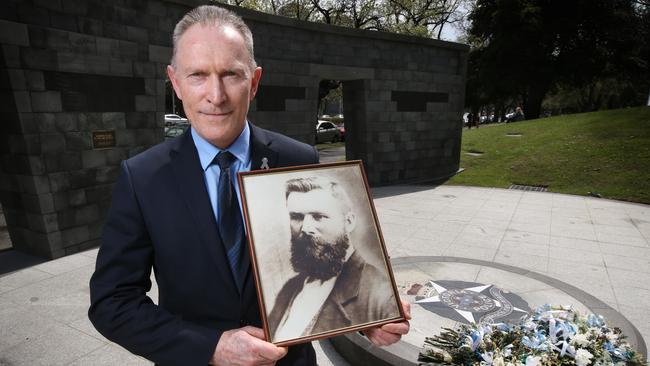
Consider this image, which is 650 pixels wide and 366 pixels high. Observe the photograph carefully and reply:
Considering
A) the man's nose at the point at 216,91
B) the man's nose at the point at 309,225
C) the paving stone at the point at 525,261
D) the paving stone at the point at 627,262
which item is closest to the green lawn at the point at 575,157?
the paving stone at the point at 627,262

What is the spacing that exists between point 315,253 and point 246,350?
0.45 metres

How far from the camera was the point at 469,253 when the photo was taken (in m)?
7.73

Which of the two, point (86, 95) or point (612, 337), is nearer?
point (612, 337)

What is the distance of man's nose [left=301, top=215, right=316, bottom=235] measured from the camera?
63.0 inches

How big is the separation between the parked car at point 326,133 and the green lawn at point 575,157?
10888 mm

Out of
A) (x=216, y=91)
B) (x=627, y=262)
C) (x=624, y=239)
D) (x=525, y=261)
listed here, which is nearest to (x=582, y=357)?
(x=216, y=91)

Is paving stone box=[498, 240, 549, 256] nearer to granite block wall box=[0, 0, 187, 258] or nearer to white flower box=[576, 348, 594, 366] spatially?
white flower box=[576, 348, 594, 366]

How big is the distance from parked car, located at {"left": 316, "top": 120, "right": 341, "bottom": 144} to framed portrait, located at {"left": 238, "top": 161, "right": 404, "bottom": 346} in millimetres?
27303

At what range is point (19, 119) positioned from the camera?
6.45 metres

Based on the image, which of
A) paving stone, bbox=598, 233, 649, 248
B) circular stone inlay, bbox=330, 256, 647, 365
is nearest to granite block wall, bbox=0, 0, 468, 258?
circular stone inlay, bbox=330, 256, 647, 365

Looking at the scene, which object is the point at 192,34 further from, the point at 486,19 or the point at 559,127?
the point at 486,19

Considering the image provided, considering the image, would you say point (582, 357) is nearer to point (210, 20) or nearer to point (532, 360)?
point (532, 360)

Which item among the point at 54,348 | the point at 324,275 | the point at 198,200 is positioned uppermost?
the point at 198,200

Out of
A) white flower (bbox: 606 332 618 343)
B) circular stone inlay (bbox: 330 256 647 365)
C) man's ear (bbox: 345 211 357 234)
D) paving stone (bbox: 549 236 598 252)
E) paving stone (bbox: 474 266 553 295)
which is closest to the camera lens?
man's ear (bbox: 345 211 357 234)
